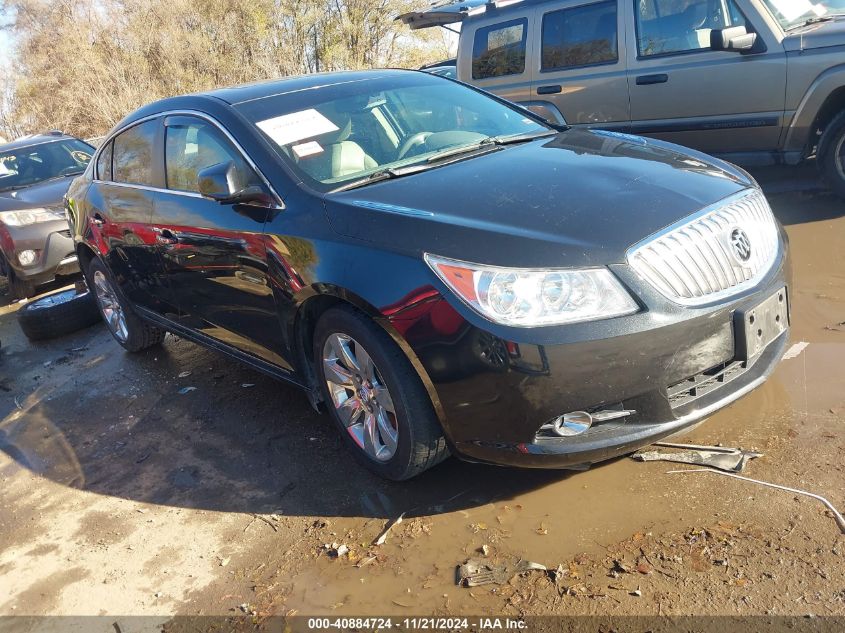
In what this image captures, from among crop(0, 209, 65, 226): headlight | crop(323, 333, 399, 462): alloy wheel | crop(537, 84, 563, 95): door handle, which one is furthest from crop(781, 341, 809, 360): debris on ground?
crop(0, 209, 65, 226): headlight

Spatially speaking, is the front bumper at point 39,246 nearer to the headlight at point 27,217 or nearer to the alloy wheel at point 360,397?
the headlight at point 27,217

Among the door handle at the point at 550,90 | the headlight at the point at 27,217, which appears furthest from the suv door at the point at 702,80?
the headlight at the point at 27,217

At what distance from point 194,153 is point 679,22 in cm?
426

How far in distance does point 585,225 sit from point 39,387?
14.2ft

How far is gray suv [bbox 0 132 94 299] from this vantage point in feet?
25.3

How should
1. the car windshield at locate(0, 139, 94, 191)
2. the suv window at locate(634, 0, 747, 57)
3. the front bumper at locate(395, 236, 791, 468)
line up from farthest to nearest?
the car windshield at locate(0, 139, 94, 191) < the suv window at locate(634, 0, 747, 57) < the front bumper at locate(395, 236, 791, 468)

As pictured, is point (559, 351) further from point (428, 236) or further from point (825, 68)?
point (825, 68)

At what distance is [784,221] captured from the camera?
594 centimetres

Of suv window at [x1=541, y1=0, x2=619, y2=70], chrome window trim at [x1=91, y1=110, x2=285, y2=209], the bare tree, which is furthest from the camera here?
the bare tree

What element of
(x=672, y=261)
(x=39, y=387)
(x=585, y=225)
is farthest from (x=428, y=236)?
(x=39, y=387)

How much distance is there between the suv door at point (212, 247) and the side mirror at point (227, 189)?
0.06 meters

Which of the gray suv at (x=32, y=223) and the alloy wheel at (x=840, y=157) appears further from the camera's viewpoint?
the gray suv at (x=32, y=223)

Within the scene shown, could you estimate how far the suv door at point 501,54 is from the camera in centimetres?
734

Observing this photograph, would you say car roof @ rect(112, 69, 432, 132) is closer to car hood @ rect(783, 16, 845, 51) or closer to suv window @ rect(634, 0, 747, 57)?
suv window @ rect(634, 0, 747, 57)
